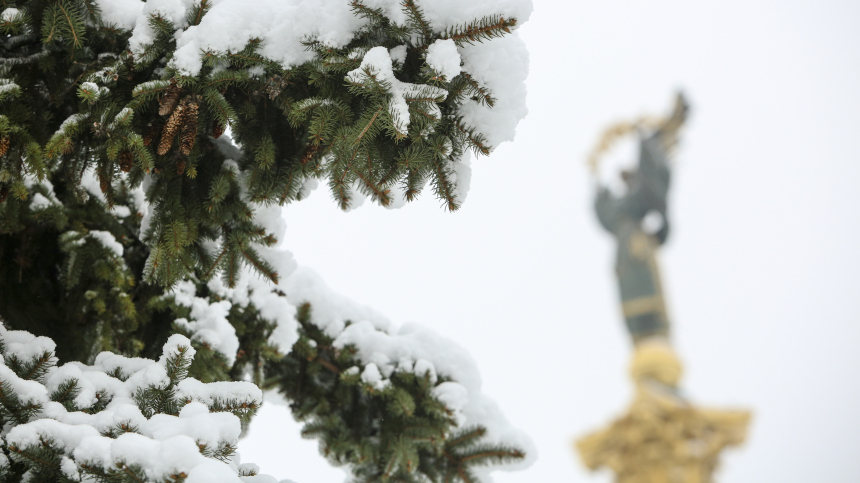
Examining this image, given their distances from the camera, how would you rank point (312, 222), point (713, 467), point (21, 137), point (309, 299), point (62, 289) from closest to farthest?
point (713, 467)
point (21, 137)
point (62, 289)
point (309, 299)
point (312, 222)

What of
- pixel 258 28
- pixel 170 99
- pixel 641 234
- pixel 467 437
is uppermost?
pixel 258 28

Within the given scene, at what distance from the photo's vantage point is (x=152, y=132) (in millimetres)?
2111

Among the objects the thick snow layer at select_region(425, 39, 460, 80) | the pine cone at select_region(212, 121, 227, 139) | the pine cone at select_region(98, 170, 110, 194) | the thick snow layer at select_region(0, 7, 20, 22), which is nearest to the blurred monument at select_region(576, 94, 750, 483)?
the thick snow layer at select_region(425, 39, 460, 80)

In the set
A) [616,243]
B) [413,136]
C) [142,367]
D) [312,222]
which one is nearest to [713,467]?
[616,243]

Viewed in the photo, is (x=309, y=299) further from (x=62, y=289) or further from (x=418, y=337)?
(x=62, y=289)

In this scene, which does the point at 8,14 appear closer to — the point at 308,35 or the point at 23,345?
the point at 308,35

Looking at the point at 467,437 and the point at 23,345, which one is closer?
the point at 23,345

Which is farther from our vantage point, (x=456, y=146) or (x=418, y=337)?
(x=418, y=337)

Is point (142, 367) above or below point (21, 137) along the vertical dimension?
below

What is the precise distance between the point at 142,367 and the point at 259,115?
3.73 ft

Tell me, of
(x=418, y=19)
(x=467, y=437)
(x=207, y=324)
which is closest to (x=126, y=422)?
(x=207, y=324)

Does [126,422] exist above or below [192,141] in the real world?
below

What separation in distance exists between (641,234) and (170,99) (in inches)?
66.1

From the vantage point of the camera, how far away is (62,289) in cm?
283
